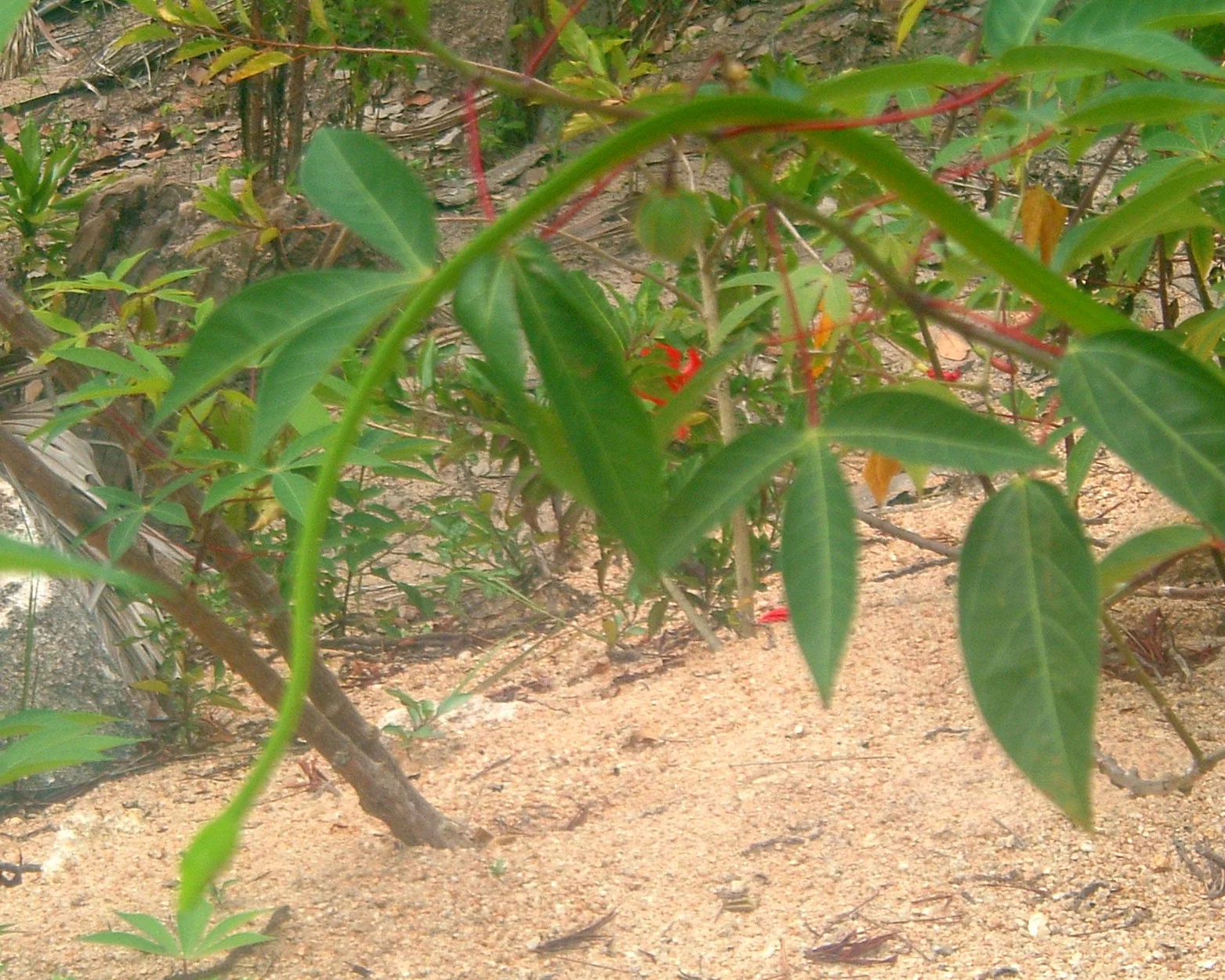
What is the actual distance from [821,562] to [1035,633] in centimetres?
6

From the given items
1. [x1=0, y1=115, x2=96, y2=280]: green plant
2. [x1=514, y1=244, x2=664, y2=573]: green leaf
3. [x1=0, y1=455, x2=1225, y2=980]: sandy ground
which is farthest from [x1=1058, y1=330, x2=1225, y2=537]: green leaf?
[x1=0, y1=115, x2=96, y2=280]: green plant

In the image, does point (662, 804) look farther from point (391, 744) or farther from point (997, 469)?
point (997, 469)

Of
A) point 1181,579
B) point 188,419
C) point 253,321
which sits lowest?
point 1181,579

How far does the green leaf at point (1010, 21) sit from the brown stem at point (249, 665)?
85 centimetres

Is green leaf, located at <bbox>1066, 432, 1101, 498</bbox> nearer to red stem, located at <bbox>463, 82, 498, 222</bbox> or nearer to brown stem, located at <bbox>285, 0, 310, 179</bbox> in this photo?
red stem, located at <bbox>463, 82, 498, 222</bbox>

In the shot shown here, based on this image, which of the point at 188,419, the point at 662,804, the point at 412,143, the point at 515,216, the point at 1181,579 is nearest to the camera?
the point at 515,216

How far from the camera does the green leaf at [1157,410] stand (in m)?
0.31

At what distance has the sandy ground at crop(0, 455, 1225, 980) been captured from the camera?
1.18m

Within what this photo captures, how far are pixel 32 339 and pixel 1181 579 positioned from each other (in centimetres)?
150

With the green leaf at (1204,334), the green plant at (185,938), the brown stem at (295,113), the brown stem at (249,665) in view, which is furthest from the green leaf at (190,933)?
the brown stem at (295,113)

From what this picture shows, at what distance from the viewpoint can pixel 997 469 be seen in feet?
1.10

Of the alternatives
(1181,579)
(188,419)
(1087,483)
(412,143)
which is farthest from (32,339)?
(412,143)

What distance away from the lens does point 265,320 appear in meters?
0.37

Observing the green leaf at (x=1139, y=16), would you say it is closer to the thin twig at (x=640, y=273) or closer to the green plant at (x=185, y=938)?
the thin twig at (x=640, y=273)
